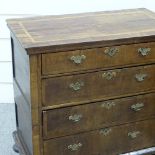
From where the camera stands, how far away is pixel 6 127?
2.48 m

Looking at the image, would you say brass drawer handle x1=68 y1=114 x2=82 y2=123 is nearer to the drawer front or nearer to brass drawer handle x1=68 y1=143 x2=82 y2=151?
the drawer front

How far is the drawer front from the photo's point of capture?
178cm

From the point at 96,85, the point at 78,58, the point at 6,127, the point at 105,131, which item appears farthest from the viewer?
the point at 6,127

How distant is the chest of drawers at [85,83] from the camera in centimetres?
168

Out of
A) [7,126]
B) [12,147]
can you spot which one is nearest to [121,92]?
[12,147]

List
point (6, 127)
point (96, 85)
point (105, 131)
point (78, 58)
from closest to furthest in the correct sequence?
point (78, 58)
point (96, 85)
point (105, 131)
point (6, 127)

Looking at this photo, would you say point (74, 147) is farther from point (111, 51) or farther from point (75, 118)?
point (111, 51)

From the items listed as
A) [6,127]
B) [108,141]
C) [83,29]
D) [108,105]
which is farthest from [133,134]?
[6,127]

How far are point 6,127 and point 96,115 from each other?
0.86 meters

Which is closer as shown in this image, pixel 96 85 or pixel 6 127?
pixel 96 85

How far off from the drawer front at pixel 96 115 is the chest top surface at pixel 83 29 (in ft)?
1.05

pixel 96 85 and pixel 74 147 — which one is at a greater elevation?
pixel 96 85

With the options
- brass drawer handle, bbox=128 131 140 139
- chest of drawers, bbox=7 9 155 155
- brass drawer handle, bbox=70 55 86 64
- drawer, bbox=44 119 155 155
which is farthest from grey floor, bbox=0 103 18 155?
brass drawer handle, bbox=70 55 86 64

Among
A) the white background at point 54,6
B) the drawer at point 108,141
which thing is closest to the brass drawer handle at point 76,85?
the drawer at point 108,141
